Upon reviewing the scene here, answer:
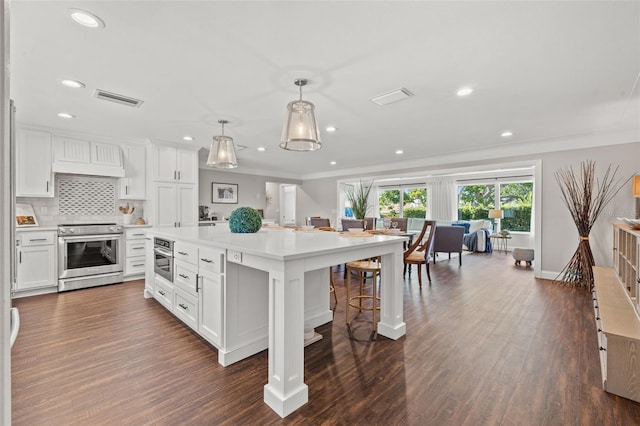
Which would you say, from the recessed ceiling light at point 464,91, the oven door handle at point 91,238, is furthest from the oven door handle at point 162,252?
the recessed ceiling light at point 464,91

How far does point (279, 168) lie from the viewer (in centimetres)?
782

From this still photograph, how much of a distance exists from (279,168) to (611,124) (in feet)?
20.8

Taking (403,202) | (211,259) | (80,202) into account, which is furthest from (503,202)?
(80,202)

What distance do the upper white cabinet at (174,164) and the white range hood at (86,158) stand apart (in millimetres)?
507

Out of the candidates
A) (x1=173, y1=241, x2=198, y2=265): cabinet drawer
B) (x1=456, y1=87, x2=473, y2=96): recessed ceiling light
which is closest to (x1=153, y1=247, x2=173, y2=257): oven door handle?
(x1=173, y1=241, x2=198, y2=265): cabinet drawer

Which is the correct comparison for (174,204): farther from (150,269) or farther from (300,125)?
(300,125)

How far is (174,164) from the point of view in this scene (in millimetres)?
5027

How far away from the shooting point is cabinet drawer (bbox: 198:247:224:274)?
6.93 ft

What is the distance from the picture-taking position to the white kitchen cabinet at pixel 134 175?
15.4 feet

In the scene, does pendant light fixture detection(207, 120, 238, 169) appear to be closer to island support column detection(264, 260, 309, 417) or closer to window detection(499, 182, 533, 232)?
island support column detection(264, 260, 309, 417)

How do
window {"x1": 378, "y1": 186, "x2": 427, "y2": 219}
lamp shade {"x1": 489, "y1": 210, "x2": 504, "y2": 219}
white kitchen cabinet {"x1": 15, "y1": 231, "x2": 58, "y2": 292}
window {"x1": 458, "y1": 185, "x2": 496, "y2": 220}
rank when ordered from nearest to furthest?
white kitchen cabinet {"x1": 15, "y1": 231, "x2": 58, "y2": 292}
lamp shade {"x1": 489, "y1": 210, "x2": 504, "y2": 219}
window {"x1": 458, "y1": 185, "x2": 496, "y2": 220}
window {"x1": 378, "y1": 186, "x2": 427, "y2": 219}

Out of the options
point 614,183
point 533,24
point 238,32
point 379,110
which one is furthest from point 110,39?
point 614,183

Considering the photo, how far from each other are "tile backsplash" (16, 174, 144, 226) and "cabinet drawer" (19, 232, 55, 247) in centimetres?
47

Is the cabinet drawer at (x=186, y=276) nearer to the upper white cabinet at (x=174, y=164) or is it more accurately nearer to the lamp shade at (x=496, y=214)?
the upper white cabinet at (x=174, y=164)
